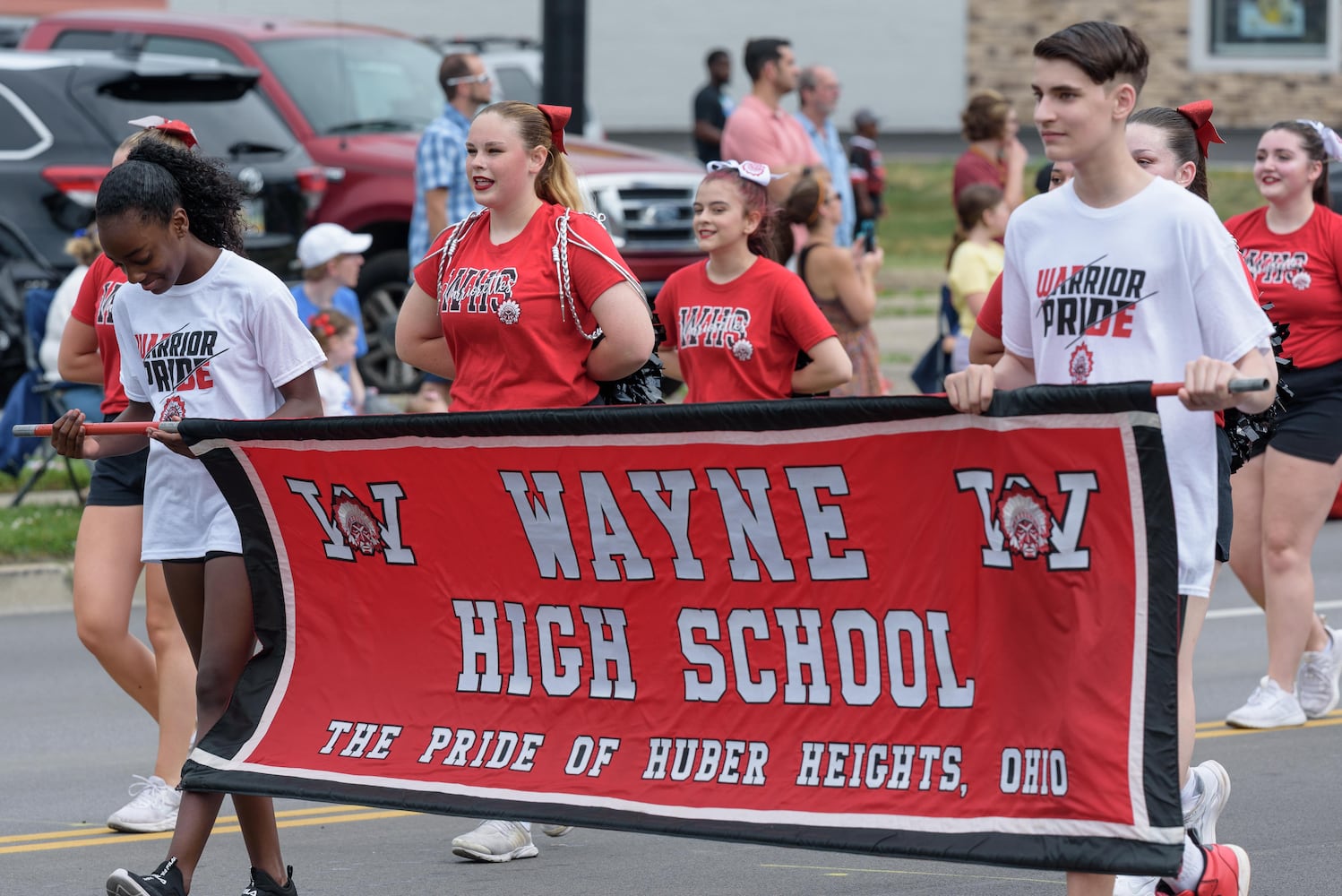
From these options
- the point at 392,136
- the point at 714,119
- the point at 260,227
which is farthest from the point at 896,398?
the point at 714,119

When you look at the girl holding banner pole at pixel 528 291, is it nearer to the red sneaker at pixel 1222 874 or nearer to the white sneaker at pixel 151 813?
the white sneaker at pixel 151 813

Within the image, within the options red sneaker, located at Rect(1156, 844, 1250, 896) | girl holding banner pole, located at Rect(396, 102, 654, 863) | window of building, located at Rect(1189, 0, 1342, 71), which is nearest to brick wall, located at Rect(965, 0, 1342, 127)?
window of building, located at Rect(1189, 0, 1342, 71)

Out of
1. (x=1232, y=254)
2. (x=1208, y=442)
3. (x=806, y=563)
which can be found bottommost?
(x=806, y=563)

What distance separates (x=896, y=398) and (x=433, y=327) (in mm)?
1968

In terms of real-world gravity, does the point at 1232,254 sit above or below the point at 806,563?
above

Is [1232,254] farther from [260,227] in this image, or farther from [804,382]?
[260,227]

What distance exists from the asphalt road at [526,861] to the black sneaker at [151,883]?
31.7 inches

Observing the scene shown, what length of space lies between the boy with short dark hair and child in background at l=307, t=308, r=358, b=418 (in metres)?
6.01

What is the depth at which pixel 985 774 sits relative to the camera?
4.45 meters

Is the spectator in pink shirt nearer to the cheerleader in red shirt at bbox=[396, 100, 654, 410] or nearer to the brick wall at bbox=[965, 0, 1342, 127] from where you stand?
the cheerleader in red shirt at bbox=[396, 100, 654, 410]

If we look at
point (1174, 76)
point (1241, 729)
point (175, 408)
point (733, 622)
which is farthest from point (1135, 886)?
point (1174, 76)

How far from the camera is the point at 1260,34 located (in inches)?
1292

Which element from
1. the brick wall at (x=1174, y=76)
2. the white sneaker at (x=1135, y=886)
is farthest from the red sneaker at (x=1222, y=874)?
the brick wall at (x=1174, y=76)

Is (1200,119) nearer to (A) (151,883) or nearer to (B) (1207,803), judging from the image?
(B) (1207,803)
